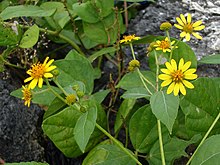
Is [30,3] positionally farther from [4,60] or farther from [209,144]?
[209,144]

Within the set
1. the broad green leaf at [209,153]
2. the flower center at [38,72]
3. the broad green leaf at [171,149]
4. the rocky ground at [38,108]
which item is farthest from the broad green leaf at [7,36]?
the broad green leaf at [209,153]

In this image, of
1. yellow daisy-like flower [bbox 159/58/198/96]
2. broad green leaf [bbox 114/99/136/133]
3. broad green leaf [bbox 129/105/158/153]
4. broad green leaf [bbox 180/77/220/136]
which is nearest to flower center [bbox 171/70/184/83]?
yellow daisy-like flower [bbox 159/58/198/96]

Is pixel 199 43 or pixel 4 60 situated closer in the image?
pixel 4 60

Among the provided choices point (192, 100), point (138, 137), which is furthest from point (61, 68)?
point (192, 100)

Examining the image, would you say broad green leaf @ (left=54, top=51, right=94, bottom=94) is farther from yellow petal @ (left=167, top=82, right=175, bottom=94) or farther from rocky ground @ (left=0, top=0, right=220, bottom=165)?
yellow petal @ (left=167, top=82, right=175, bottom=94)

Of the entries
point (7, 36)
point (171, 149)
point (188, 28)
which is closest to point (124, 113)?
point (171, 149)

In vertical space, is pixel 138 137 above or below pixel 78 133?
below

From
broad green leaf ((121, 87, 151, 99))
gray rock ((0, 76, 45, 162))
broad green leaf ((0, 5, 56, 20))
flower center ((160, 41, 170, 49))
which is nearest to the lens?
broad green leaf ((121, 87, 151, 99))
